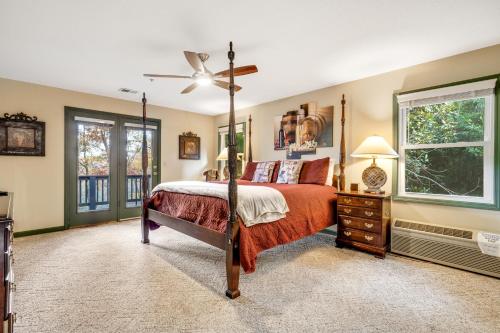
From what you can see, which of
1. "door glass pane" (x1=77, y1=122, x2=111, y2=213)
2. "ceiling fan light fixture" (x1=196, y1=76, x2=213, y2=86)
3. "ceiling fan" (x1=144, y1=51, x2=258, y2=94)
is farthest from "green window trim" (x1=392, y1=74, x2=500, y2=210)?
"door glass pane" (x1=77, y1=122, x2=111, y2=213)

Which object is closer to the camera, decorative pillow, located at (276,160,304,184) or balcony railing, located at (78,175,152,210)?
decorative pillow, located at (276,160,304,184)

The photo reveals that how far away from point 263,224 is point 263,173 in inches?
76.3

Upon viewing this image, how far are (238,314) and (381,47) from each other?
3.03m

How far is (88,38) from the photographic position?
Answer: 2.63 metres

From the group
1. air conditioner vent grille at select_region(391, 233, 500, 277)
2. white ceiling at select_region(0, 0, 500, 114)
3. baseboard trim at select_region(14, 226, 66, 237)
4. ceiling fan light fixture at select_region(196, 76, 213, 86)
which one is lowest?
baseboard trim at select_region(14, 226, 66, 237)

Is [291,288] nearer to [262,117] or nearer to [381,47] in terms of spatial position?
[381,47]

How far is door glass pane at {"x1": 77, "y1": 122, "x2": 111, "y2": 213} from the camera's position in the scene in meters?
4.60

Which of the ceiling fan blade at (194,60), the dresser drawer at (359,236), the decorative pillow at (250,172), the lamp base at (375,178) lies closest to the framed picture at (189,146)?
the decorative pillow at (250,172)

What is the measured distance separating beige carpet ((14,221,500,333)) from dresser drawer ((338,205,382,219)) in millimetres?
490

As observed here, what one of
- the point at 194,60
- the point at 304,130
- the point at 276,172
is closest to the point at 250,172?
the point at 276,172

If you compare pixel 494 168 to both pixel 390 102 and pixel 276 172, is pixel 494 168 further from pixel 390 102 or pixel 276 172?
pixel 276 172

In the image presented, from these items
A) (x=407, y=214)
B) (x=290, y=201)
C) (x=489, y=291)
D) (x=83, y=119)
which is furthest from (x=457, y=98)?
(x=83, y=119)

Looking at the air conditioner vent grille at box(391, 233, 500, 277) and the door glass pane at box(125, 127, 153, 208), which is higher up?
the door glass pane at box(125, 127, 153, 208)

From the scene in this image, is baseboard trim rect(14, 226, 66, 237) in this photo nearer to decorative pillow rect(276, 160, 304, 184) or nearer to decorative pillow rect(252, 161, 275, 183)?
decorative pillow rect(252, 161, 275, 183)
